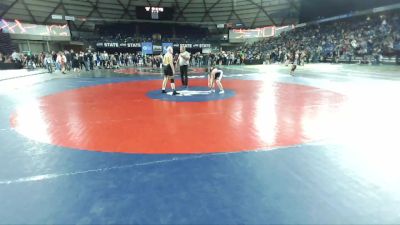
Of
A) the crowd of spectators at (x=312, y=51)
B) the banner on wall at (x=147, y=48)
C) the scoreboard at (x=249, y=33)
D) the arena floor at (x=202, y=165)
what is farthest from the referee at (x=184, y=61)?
the scoreboard at (x=249, y=33)

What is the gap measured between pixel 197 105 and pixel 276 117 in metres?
2.05

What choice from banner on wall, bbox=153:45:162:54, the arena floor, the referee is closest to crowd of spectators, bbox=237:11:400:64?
the referee

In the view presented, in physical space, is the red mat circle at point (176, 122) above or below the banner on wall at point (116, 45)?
below

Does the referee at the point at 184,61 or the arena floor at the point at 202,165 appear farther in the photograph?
the referee at the point at 184,61

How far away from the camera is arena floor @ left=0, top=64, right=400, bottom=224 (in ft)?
7.57

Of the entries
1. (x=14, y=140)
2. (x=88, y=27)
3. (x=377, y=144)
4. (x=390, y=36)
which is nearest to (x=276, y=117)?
(x=377, y=144)

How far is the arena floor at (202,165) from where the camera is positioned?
231cm

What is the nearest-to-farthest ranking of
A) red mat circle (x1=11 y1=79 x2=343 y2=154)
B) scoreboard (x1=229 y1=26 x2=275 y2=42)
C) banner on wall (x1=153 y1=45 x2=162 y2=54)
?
red mat circle (x1=11 y1=79 x2=343 y2=154)
banner on wall (x1=153 y1=45 x2=162 y2=54)
scoreboard (x1=229 y1=26 x2=275 y2=42)

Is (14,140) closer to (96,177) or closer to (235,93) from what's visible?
(96,177)

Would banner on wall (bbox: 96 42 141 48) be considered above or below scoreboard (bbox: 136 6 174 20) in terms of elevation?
below

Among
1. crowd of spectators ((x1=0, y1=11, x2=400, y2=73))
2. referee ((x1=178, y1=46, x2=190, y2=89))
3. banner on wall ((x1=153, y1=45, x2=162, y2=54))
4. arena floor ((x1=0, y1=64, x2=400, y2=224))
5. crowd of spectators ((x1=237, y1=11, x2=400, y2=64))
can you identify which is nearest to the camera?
arena floor ((x1=0, y1=64, x2=400, y2=224))

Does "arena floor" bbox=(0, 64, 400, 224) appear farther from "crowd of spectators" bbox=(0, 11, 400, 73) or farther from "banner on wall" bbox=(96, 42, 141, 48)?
"banner on wall" bbox=(96, 42, 141, 48)

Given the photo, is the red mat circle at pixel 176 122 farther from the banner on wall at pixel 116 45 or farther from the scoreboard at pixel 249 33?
the scoreboard at pixel 249 33

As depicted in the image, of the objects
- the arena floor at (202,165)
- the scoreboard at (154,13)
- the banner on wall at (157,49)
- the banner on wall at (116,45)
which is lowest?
the arena floor at (202,165)
